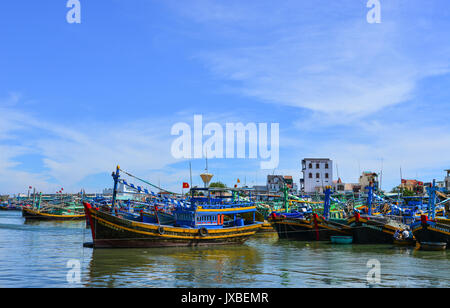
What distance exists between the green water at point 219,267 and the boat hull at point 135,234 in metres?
0.95

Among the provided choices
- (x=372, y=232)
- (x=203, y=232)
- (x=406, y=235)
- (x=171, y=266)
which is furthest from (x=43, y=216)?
(x=406, y=235)

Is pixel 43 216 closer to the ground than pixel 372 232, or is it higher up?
closer to the ground

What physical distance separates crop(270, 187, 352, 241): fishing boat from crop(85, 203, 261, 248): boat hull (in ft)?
35.4

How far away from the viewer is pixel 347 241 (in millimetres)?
34969

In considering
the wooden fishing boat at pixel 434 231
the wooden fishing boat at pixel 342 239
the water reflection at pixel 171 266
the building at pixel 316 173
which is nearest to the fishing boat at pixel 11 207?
the building at pixel 316 173

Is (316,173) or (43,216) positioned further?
(316,173)

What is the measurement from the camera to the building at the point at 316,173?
97.4 meters

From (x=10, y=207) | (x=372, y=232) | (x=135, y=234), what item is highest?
(x=135, y=234)

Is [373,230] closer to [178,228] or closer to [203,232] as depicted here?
[203,232]

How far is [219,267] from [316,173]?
79.3m

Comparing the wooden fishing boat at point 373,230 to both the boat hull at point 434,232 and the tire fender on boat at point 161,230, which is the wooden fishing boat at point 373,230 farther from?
the tire fender on boat at point 161,230

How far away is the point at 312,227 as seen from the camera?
125 ft

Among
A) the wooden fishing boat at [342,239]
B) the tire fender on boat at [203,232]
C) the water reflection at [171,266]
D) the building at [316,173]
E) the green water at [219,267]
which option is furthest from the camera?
the building at [316,173]
